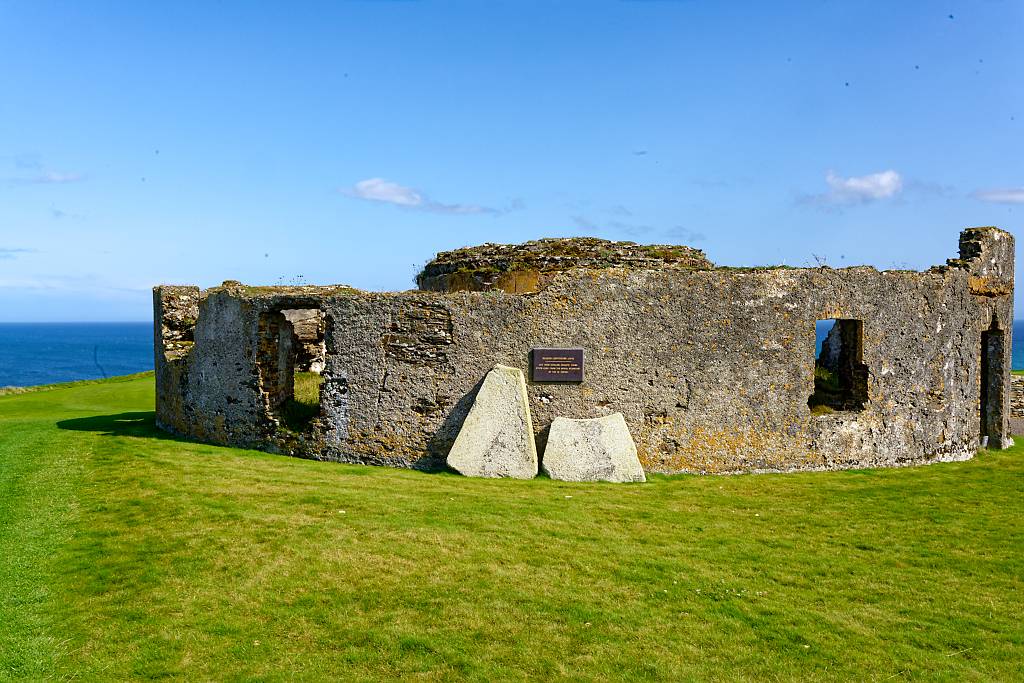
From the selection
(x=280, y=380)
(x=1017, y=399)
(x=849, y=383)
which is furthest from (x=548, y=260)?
(x=1017, y=399)

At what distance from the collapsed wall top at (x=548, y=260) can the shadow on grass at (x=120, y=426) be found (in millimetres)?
6742

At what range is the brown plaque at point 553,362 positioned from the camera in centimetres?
1160

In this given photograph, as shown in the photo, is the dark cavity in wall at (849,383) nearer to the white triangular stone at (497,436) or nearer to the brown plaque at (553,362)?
the brown plaque at (553,362)

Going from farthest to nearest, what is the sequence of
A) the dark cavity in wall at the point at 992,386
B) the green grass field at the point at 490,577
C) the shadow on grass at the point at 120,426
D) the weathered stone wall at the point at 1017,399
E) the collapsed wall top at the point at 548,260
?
the weathered stone wall at the point at 1017,399 → the dark cavity in wall at the point at 992,386 → the shadow on grass at the point at 120,426 → the collapsed wall top at the point at 548,260 → the green grass field at the point at 490,577

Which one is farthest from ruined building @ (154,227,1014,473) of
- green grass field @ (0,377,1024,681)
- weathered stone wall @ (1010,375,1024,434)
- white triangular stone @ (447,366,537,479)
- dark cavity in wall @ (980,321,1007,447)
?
weathered stone wall @ (1010,375,1024,434)

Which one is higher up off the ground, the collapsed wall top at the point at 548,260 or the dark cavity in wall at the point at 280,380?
the collapsed wall top at the point at 548,260

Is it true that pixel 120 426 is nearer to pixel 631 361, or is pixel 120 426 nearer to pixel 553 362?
pixel 553 362

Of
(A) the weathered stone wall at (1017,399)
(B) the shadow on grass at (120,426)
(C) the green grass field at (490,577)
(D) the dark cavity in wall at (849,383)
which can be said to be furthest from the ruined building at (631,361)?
(A) the weathered stone wall at (1017,399)

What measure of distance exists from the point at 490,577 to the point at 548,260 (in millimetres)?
7737

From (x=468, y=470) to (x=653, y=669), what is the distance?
5988 mm

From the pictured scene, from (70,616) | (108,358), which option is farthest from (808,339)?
(108,358)

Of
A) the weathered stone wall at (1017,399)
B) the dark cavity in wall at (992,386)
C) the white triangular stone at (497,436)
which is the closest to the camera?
the white triangular stone at (497,436)

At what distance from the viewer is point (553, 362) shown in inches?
457

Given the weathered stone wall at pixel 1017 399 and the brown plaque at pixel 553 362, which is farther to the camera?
the weathered stone wall at pixel 1017 399
